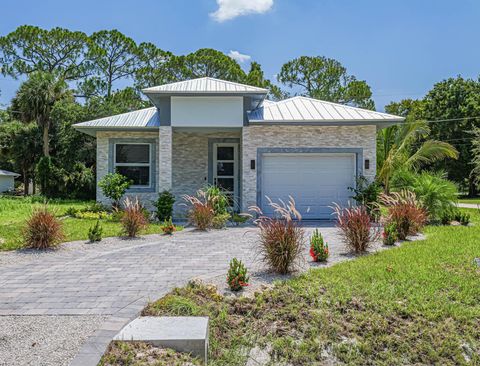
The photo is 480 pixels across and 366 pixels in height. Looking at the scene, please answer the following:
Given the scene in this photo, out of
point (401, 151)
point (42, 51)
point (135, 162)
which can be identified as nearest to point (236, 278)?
point (135, 162)

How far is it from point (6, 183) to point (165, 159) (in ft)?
77.1

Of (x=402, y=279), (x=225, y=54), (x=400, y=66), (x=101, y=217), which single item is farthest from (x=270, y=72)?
(x=402, y=279)

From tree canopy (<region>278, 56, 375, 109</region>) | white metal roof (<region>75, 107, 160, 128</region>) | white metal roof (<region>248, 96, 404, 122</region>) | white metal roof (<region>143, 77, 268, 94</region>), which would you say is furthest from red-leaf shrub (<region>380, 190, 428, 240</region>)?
tree canopy (<region>278, 56, 375, 109</region>)

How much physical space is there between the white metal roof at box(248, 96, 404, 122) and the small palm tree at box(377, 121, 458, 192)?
17.8 feet

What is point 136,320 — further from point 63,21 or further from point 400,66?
point 63,21

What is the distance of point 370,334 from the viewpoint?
14.0 feet

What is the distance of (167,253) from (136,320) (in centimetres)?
428

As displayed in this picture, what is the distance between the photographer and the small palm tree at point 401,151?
1936 centimetres

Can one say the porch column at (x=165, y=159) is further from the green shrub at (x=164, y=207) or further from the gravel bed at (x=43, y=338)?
the gravel bed at (x=43, y=338)

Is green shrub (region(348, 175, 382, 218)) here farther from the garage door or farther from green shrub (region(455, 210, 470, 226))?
green shrub (region(455, 210, 470, 226))

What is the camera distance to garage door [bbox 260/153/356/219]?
14.5 metres

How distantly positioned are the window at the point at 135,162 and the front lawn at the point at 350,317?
420 inches

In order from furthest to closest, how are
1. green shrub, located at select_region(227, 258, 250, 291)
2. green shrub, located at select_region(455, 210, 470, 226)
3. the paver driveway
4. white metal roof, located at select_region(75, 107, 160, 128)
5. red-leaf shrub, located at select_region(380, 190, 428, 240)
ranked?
white metal roof, located at select_region(75, 107, 160, 128) < green shrub, located at select_region(455, 210, 470, 226) < red-leaf shrub, located at select_region(380, 190, 428, 240) < green shrub, located at select_region(227, 258, 250, 291) < the paver driveway

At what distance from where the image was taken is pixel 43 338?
156 inches
